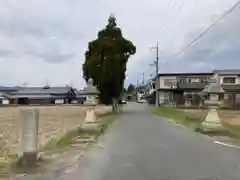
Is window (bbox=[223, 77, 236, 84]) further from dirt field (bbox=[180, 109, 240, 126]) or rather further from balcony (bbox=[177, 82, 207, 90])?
dirt field (bbox=[180, 109, 240, 126])

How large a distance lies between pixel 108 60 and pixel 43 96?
92775 millimetres

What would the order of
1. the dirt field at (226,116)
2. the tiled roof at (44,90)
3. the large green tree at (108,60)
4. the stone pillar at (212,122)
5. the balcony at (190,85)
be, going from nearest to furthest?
the stone pillar at (212,122) < the dirt field at (226,116) < the large green tree at (108,60) < the balcony at (190,85) < the tiled roof at (44,90)

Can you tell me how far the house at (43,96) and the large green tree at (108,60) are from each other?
8780 cm

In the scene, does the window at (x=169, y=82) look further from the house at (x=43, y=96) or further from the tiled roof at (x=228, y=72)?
the house at (x=43, y=96)

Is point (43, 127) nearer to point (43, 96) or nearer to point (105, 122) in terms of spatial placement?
point (105, 122)

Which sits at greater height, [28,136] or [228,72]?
[228,72]

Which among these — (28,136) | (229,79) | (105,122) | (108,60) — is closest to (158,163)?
(28,136)

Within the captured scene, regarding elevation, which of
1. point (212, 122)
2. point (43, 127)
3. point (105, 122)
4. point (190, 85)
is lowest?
point (43, 127)

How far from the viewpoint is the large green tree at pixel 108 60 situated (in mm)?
52094

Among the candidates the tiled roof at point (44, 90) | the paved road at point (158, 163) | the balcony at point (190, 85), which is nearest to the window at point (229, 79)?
the balcony at point (190, 85)

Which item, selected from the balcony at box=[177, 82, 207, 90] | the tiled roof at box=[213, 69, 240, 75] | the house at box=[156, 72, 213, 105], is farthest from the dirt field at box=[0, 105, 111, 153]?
the tiled roof at box=[213, 69, 240, 75]

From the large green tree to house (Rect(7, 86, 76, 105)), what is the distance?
288 feet

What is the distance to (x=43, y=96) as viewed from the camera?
14188 cm

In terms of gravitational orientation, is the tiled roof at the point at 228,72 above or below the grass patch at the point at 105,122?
above
